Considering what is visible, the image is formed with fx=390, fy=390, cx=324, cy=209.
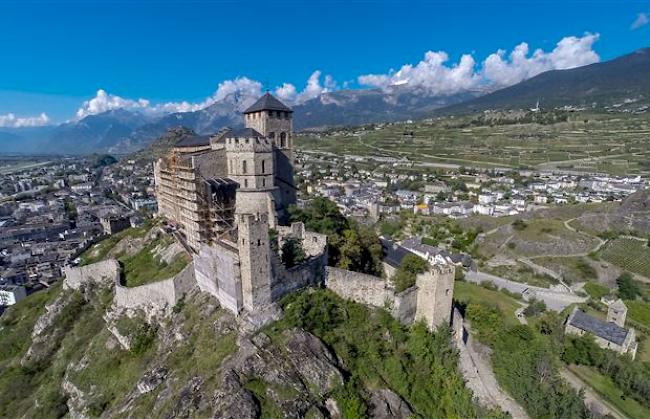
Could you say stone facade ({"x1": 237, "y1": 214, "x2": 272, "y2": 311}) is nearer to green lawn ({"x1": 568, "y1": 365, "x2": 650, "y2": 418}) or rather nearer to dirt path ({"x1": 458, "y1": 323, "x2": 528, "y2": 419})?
dirt path ({"x1": 458, "y1": 323, "x2": 528, "y2": 419})

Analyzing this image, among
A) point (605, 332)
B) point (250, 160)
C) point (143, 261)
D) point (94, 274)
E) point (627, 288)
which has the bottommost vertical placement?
point (627, 288)

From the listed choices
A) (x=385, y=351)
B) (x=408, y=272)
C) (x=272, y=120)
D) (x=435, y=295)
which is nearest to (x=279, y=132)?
(x=272, y=120)

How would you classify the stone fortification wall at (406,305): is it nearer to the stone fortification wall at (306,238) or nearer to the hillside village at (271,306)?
the hillside village at (271,306)

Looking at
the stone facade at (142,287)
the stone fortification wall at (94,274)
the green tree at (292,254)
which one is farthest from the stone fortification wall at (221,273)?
the stone fortification wall at (94,274)

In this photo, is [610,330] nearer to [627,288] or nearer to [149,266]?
[627,288]

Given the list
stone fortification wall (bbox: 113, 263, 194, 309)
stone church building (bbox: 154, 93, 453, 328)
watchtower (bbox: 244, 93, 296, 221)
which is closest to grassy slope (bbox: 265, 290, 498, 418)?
stone church building (bbox: 154, 93, 453, 328)

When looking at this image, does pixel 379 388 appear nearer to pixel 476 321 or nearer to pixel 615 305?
pixel 476 321

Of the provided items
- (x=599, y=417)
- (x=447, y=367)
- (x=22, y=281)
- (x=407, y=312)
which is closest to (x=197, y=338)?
(x=407, y=312)

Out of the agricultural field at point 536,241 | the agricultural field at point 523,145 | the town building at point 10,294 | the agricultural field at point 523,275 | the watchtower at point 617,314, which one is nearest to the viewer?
the watchtower at point 617,314
